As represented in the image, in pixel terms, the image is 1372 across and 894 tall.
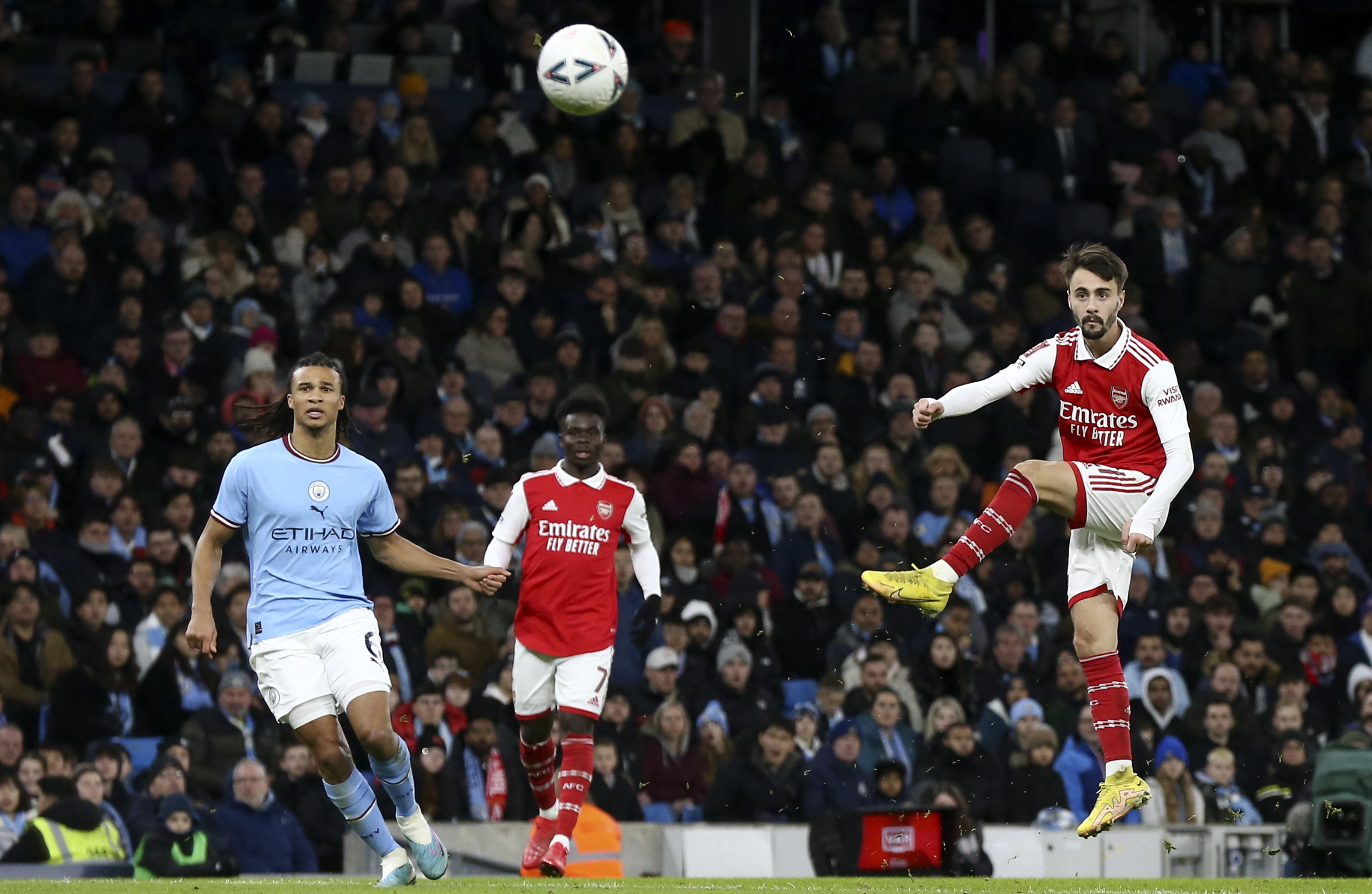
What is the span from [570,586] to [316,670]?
2.36 meters

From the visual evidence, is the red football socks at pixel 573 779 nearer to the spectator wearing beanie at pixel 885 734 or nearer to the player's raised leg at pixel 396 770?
the player's raised leg at pixel 396 770

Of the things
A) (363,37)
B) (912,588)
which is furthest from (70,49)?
(912,588)

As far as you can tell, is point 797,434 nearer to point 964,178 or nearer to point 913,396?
point 913,396

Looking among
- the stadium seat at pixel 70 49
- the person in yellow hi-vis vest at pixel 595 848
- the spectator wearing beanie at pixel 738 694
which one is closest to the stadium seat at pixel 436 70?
the stadium seat at pixel 70 49

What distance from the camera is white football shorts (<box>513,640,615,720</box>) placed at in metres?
10.7

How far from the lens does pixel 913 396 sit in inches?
644

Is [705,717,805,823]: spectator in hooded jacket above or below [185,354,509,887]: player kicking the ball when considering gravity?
below

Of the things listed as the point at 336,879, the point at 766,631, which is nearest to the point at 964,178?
the point at 766,631

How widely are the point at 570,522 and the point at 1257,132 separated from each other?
1221 cm

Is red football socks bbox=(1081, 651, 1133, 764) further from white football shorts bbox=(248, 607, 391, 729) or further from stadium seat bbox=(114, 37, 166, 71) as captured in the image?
stadium seat bbox=(114, 37, 166, 71)

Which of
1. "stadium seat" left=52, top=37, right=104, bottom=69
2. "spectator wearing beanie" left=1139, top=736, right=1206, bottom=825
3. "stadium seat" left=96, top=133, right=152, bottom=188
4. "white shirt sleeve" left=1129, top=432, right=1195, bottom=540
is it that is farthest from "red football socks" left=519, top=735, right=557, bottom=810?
"stadium seat" left=52, top=37, right=104, bottom=69

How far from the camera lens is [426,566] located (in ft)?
30.0

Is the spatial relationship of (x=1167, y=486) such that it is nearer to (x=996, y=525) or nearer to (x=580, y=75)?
(x=996, y=525)

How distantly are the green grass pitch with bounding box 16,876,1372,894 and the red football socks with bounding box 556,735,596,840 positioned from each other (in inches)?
20.8
